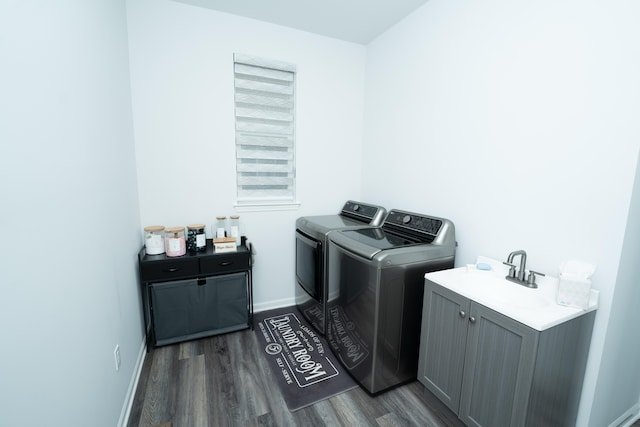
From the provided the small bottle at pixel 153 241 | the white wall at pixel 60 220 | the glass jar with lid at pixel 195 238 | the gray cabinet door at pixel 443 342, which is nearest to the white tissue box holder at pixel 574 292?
the gray cabinet door at pixel 443 342

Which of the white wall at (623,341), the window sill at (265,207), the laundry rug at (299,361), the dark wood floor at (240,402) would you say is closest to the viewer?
the white wall at (623,341)

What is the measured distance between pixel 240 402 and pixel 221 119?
7.28 feet

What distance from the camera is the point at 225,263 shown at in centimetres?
238

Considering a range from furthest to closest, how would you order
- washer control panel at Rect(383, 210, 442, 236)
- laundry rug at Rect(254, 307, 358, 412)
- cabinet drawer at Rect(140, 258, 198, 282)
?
cabinet drawer at Rect(140, 258, 198, 282) < washer control panel at Rect(383, 210, 442, 236) < laundry rug at Rect(254, 307, 358, 412)

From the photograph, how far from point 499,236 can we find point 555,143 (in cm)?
61

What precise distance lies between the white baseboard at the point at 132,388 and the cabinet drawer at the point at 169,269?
53cm

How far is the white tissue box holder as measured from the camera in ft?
4.30

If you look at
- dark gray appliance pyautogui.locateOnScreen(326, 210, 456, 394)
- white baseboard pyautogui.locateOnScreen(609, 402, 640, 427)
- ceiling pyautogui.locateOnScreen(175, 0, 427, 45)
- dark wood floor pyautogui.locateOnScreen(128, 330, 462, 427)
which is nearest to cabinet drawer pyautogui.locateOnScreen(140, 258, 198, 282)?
dark wood floor pyautogui.locateOnScreen(128, 330, 462, 427)

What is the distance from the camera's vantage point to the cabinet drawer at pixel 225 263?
232 cm

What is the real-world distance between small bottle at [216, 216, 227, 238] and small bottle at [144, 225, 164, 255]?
17.6 inches

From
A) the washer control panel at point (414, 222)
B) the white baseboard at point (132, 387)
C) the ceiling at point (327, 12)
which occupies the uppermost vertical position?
the ceiling at point (327, 12)

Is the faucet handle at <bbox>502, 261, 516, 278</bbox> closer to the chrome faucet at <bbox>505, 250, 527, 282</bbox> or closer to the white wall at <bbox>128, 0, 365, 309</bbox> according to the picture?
the chrome faucet at <bbox>505, 250, 527, 282</bbox>

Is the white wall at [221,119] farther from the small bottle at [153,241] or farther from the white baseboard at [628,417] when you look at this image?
the white baseboard at [628,417]

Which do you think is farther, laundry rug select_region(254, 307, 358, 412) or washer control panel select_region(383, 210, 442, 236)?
washer control panel select_region(383, 210, 442, 236)
